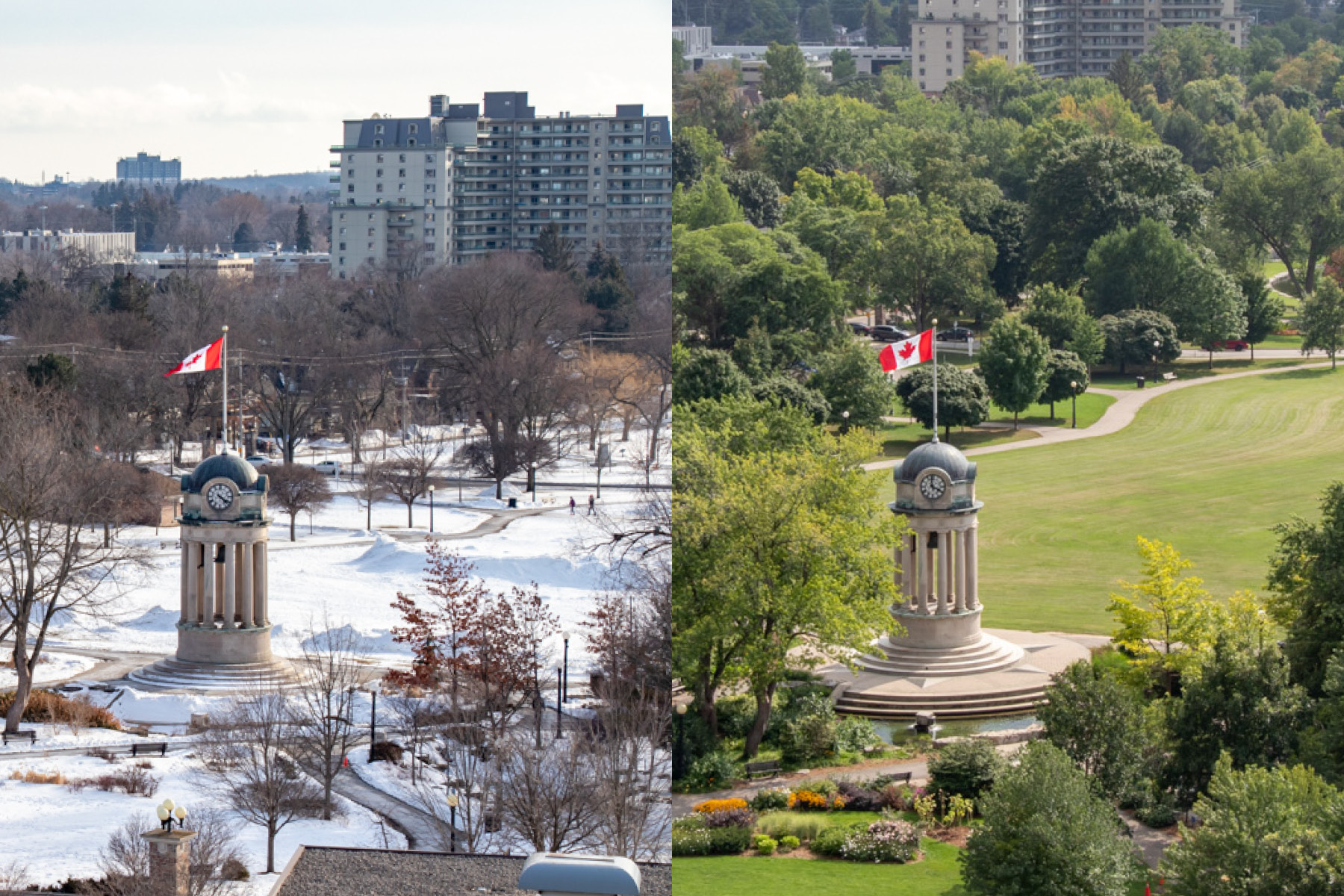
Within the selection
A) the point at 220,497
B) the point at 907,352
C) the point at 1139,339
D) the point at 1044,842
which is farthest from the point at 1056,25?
the point at 1044,842

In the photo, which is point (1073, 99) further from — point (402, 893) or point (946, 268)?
point (402, 893)

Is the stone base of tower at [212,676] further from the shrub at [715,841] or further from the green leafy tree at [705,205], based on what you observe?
the shrub at [715,841]

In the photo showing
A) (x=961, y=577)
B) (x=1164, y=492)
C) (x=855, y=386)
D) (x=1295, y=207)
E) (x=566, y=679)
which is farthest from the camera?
(x=855, y=386)

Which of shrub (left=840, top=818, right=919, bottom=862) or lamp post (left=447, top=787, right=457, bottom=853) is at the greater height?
shrub (left=840, top=818, right=919, bottom=862)

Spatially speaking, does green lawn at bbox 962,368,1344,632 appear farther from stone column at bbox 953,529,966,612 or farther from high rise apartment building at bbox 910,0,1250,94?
high rise apartment building at bbox 910,0,1250,94

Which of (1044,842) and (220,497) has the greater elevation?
(220,497)

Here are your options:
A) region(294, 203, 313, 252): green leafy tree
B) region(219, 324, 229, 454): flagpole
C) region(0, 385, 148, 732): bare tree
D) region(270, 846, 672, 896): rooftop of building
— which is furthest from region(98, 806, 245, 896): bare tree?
region(294, 203, 313, 252): green leafy tree

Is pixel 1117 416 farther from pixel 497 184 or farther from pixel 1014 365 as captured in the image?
pixel 497 184
